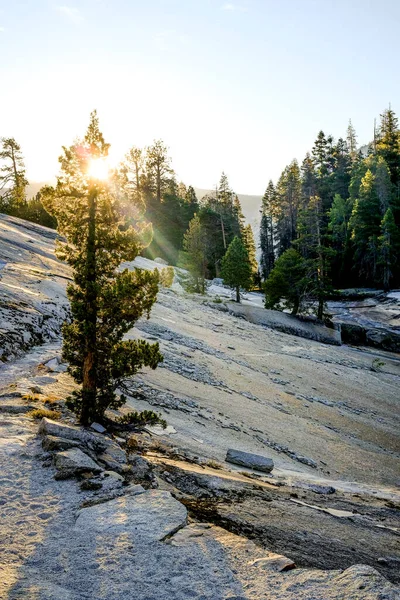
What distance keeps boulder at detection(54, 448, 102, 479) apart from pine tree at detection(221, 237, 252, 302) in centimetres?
4028

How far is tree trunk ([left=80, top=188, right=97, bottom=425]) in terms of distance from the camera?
955 centimetres

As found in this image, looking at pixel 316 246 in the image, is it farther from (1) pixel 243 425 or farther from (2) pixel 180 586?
(2) pixel 180 586

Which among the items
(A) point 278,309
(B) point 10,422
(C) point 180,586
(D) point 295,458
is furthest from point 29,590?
(A) point 278,309

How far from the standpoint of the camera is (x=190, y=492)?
294 inches

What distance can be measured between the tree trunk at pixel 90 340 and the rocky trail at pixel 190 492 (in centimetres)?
54

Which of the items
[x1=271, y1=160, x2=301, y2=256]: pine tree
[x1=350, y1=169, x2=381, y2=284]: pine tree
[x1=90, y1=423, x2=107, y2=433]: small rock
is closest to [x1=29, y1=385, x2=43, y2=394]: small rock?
[x1=90, y1=423, x2=107, y2=433]: small rock

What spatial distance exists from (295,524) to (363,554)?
1.09m

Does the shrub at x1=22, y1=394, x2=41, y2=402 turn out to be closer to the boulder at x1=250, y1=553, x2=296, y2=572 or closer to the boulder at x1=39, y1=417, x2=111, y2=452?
the boulder at x1=39, y1=417, x2=111, y2=452

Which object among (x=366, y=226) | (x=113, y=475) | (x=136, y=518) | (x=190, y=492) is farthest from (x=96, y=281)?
(x=366, y=226)

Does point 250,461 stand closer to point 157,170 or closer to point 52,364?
point 52,364

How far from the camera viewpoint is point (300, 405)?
18016 millimetres

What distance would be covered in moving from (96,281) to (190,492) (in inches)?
199

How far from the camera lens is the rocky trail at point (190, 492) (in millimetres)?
4734

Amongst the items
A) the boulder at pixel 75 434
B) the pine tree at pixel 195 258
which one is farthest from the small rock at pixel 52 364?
the pine tree at pixel 195 258
